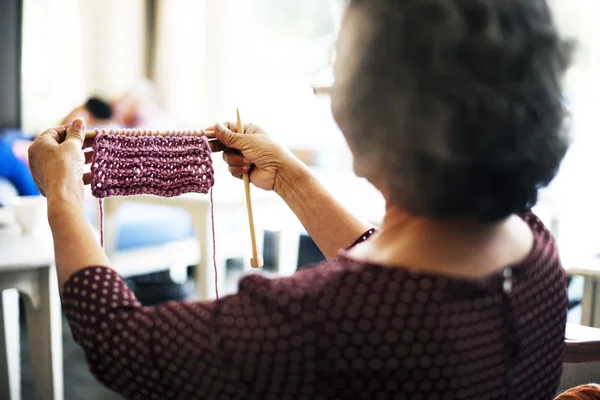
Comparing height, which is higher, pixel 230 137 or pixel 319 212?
pixel 230 137

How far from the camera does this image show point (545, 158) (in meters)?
0.66

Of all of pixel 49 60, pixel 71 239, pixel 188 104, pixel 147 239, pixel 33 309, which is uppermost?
pixel 49 60

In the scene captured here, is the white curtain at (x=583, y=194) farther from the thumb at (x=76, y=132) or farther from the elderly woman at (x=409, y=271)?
the thumb at (x=76, y=132)

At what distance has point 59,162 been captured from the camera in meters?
0.88

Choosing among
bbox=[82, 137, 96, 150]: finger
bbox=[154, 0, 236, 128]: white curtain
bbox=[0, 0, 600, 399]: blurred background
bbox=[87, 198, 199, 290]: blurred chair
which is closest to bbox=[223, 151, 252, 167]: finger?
bbox=[82, 137, 96, 150]: finger

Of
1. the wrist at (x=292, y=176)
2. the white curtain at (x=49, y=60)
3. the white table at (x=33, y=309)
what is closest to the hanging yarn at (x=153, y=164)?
the wrist at (x=292, y=176)

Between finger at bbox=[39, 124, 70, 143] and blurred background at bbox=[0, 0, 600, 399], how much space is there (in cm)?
138

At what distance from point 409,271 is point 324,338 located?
0.11 meters

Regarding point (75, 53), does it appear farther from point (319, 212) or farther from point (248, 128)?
point (319, 212)

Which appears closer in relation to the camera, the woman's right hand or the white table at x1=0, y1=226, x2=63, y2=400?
the woman's right hand

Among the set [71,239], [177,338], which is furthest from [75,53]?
[177,338]

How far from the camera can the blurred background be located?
2.67 meters

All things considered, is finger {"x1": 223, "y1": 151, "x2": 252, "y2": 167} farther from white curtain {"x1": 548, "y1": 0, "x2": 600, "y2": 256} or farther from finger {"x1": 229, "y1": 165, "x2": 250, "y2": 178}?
white curtain {"x1": 548, "y1": 0, "x2": 600, "y2": 256}

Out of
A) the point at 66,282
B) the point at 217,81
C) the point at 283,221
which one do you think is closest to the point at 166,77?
the point at 217,81
